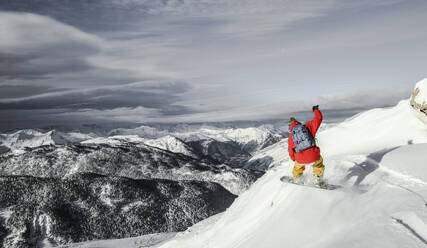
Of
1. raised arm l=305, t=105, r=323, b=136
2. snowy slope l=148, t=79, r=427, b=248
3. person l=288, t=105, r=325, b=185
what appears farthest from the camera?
person l=288, t=105, r=325, b=185

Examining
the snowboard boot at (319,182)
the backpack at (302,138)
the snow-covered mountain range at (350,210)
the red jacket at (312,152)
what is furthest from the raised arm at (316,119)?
the snow-covered mountain range at (350,210)

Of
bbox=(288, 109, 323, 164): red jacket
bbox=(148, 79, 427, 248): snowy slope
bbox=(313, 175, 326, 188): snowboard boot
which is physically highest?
bbox=(288, 109, 323, 164): red jacket

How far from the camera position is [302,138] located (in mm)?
13500

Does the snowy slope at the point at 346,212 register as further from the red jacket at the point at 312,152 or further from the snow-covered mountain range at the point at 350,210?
the red jacket at the point at 312,152

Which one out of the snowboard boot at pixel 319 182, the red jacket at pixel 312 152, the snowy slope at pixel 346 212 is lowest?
the snowy slope at pixel 346 212

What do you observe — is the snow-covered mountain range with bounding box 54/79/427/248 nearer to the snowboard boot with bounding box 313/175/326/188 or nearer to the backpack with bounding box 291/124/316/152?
the snowboard boot with bounding box 313/175/326/188

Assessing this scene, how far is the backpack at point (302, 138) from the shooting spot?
1330 cm

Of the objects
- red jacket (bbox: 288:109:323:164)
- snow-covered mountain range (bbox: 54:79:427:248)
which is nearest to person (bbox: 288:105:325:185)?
red jacket (bbox: 288:109:323:164)

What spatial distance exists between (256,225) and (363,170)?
7419mm

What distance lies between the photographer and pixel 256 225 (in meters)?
14.4

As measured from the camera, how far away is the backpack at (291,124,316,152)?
1330cm

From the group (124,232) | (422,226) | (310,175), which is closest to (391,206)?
(422,226)

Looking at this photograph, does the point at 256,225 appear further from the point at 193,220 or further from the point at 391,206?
the point at 193,220

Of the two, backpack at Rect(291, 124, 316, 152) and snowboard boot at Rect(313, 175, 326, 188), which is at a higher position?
backpack at Rect(291, 124, 316, 152)
